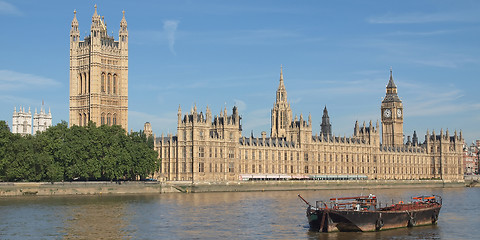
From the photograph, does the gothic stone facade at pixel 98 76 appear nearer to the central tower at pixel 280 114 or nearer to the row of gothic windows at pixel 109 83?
the row of gothic windows at pixel 109 83

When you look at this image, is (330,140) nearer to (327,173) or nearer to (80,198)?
(327,173)

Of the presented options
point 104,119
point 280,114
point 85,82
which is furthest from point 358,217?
point 280,114

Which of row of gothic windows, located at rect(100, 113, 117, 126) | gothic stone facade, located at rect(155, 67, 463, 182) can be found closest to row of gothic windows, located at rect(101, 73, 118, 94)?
row of gothic windows, located at rect(100, 113, 117, 126)

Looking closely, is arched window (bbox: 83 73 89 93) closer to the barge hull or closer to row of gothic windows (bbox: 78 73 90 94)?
row of gothic windows (bbox: 78 73 90 94)

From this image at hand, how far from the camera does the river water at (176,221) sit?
60.9m

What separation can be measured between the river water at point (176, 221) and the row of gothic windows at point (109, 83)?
65.6 meters

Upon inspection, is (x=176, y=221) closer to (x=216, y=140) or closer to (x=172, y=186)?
(x=172, y=186)

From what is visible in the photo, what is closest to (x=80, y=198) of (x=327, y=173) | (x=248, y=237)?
(x=248, y=237)

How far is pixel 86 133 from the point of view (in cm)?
11475

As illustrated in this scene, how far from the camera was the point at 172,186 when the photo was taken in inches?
4911

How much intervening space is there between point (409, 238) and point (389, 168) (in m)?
137

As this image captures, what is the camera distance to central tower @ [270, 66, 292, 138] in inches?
7219

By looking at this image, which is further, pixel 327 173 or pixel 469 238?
pixel 327 173

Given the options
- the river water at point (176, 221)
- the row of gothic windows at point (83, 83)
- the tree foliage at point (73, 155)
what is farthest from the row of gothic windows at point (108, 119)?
the river water at point (176, 221)
